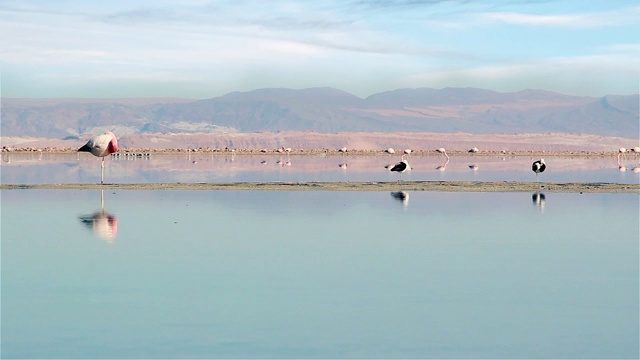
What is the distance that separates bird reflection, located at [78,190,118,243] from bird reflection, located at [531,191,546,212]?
1099 cm

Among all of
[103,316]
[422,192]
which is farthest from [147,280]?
[422,192]

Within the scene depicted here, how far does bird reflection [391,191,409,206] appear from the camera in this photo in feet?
101

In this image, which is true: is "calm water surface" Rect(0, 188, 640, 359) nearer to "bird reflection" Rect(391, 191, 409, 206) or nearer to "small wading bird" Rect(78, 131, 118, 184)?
"bird reflection" Rect(391, 191, 409, 206)

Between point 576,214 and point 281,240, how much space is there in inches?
385

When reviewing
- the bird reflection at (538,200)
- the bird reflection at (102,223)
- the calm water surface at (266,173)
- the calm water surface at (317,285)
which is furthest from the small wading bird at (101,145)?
the bird reflection at (538,200)

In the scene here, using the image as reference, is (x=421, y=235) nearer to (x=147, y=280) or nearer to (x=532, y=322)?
(x=147, y=280)

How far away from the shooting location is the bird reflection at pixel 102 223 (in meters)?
20.6

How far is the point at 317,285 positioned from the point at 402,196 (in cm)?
1887

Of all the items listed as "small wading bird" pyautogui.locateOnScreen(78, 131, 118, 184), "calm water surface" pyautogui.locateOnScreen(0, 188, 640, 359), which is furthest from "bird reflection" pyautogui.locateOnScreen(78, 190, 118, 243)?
"small wading bird" pyautogui.locateOnScreen(78, 131, 118, 184)

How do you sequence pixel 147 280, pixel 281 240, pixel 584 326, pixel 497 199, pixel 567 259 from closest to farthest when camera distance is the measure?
pixel 584 326 < pixel 147 280 < pixel 567 259 < pixel 281 240 < pixel 497 199

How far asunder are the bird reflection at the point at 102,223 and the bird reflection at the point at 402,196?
8649mm

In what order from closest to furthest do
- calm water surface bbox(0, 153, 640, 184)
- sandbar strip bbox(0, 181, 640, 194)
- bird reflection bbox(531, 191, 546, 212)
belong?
1. bird reflection bbox(531, 191, 546, 212)
2. sandbar strip bbox(0, 181, 640, 194)
3. calm water surface bbox(0, 153, 640, 184)

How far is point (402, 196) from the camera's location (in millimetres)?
33312

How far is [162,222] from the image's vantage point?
922 inches
